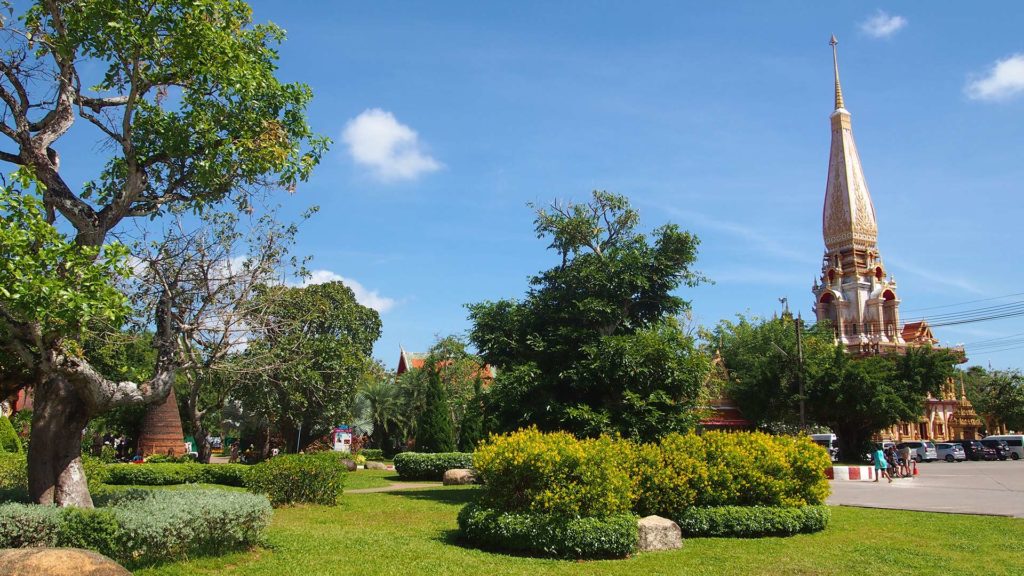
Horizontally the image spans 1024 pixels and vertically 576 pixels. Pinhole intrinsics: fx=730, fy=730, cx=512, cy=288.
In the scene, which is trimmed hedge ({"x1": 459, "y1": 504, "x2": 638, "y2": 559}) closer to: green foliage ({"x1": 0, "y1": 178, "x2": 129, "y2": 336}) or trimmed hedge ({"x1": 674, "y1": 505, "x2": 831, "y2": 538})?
trimmed hedge ({"x1": 674, "y1": 505, "x2": 831, "y2": 538})

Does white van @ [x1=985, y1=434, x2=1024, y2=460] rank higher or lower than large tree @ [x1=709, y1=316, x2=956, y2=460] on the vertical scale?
Result: lower

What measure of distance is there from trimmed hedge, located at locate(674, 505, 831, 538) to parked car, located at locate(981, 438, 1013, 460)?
48074 millimetres

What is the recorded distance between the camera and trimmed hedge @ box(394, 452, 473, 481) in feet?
89.9

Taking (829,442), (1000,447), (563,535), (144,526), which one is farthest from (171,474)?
(1000,447)

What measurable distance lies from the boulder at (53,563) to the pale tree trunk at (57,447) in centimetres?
352

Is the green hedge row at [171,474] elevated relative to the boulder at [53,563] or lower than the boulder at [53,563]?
lower

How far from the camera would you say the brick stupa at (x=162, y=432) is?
30.7 meters

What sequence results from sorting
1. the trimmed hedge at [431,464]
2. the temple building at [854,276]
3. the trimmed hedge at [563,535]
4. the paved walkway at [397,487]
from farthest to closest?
the temple building at [854,276] → the trimmed hedge at [431,464] → the paved walkway at [397,487] → the trimmed hedge at [563,535]

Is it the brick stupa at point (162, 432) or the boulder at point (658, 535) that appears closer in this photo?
the boulder at point (658, 535)

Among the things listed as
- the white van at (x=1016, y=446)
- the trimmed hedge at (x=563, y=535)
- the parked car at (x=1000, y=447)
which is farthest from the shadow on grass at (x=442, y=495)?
the white van at (x=1016, y=446)

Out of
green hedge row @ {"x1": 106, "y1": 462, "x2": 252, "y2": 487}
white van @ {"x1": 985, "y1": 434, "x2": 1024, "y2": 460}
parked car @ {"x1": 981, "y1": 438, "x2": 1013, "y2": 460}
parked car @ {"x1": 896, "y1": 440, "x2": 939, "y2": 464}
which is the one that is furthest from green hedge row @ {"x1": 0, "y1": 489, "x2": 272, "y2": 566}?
white van @ {"x1": 985, "y1": 434, "x2": 1024, "y2": 460}

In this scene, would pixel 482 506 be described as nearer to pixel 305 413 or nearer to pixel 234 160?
pixel 234 160

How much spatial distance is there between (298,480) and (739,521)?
983 centimetres

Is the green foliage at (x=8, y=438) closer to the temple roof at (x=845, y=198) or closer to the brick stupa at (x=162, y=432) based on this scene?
the brick stupa at (x=162, y=432)
